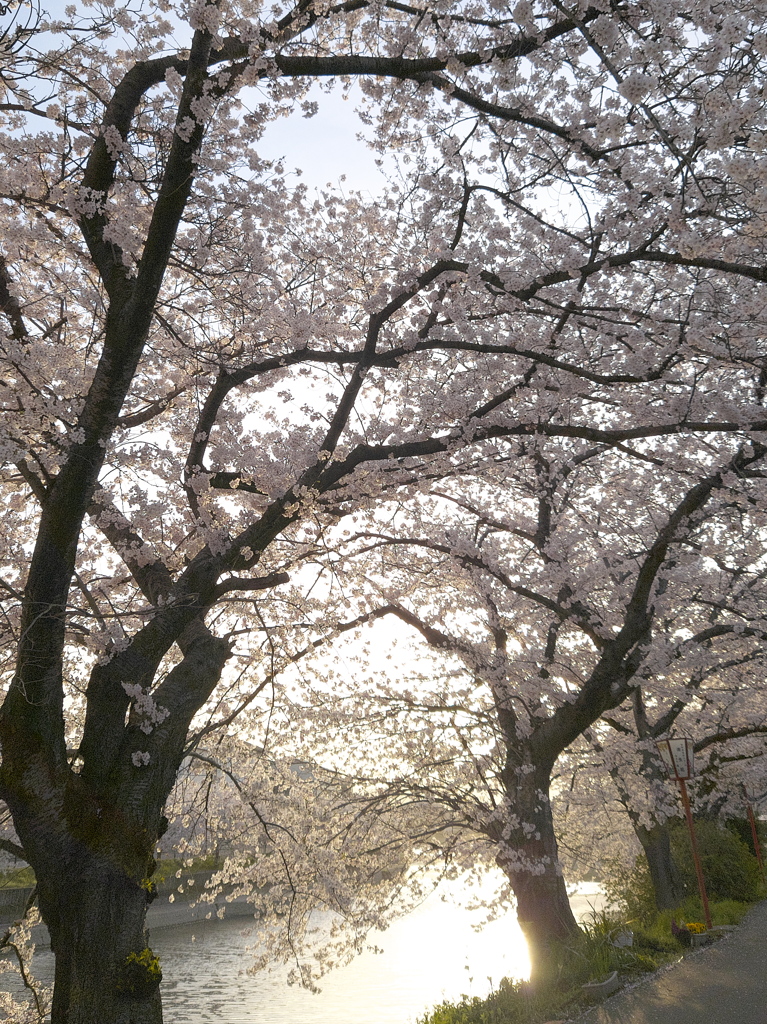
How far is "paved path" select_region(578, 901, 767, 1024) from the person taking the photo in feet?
19.0

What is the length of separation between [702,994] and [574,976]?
5.64ft

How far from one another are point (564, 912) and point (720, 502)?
227 inches

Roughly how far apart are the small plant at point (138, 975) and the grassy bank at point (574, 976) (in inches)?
172

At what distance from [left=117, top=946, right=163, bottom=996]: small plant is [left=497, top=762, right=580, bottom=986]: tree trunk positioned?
19.5 ft

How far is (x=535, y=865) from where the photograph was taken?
30.1 ft

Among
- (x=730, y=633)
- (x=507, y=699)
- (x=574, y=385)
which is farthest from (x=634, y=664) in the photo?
(x=730, y=633)

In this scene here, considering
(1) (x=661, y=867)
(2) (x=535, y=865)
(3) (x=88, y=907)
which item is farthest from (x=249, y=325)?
(1) (x=661, y=867)

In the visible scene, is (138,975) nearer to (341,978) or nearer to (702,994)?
(702,994)

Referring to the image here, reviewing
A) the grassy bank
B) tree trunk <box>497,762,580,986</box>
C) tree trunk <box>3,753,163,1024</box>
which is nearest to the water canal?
tree trunk <box>497,762,580,986</box>

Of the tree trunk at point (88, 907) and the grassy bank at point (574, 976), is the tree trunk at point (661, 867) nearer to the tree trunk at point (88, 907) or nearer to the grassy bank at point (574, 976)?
the grassy bank at point (574, 976)

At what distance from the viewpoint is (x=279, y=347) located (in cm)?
731

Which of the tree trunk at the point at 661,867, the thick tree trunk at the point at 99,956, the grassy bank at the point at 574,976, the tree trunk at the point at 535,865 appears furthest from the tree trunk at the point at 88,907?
the tree trunk at the point at 661,867

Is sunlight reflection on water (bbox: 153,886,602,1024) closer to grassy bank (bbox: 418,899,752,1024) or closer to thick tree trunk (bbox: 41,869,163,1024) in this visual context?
grassy bank (bbox: 418,899,752,1024)

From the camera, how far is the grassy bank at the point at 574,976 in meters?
7.21
